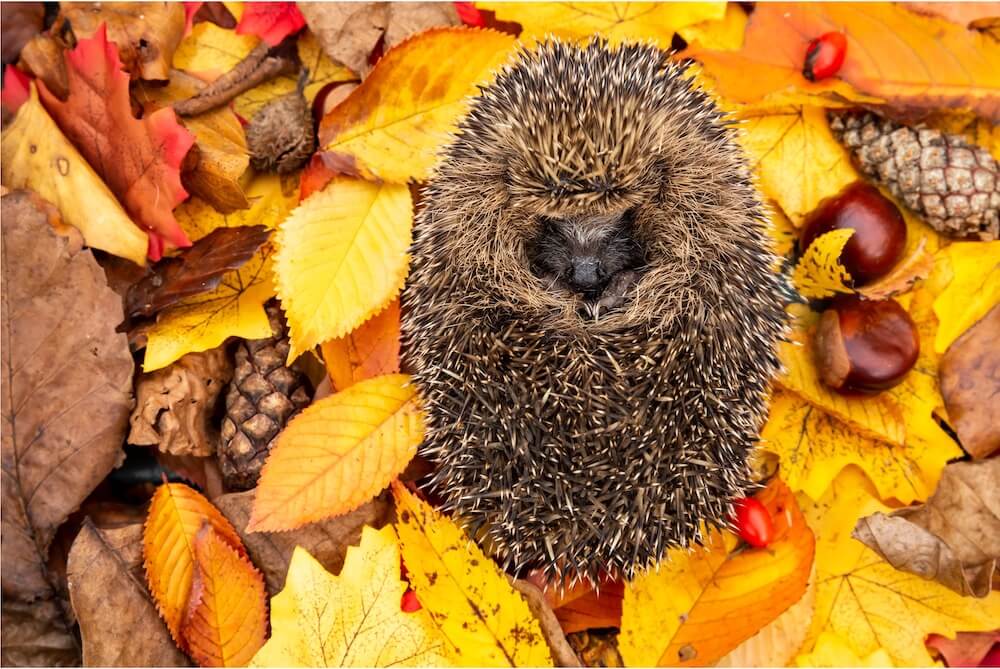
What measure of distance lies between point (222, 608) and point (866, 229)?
78.0 inches

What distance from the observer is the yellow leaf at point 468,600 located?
2.12 meters

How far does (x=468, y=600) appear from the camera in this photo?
2121mm

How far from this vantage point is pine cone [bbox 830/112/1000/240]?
2416 millimetres

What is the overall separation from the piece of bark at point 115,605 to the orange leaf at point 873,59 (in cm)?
206

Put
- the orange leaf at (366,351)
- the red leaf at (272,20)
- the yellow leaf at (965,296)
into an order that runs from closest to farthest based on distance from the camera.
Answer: the orange leaf at (366,351) → the yellow leaf at (965,296) → the red leaf at (272,20)

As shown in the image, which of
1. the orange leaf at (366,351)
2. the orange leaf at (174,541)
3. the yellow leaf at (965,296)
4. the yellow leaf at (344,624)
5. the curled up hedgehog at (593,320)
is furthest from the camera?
the yellow leaf at (965,296)

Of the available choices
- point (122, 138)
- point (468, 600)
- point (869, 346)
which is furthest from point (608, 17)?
point (468, 600)

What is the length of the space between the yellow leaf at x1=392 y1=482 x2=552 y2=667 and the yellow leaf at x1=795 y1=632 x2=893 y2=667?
0.70m

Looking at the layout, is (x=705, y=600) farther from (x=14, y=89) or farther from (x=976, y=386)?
(x=14, y=89)

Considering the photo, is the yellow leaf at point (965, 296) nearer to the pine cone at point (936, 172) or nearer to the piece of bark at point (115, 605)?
the pine cone at point (936, 172)

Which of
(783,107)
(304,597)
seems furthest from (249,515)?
(783,107)

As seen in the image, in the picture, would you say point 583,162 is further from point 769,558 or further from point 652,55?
point 769,558

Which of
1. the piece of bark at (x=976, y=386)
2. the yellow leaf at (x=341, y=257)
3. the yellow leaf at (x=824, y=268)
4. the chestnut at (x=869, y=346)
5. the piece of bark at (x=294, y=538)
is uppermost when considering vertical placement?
the yellow leaf at (x=341, y=257)

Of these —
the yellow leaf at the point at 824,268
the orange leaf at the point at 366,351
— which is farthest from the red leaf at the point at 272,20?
the yellow leaf at the point at 824,268
